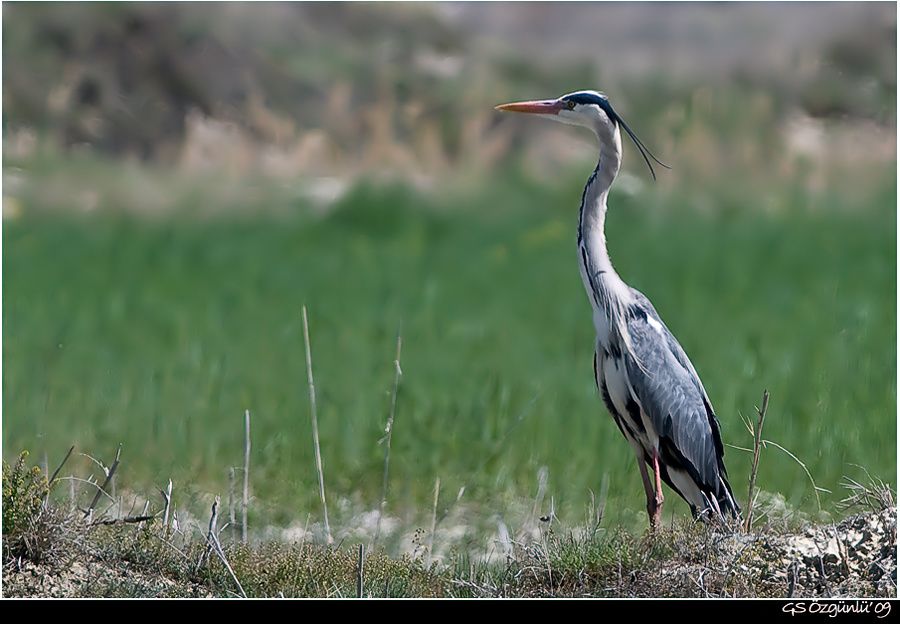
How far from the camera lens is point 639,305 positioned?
5629mm

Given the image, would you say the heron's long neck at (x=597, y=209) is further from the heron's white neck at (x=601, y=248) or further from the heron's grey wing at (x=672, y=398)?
the heron's grey wing at (x=672, y=398)

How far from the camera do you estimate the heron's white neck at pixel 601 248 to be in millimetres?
5273

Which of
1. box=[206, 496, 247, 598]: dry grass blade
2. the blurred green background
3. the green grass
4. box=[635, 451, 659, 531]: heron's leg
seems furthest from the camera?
the blurred green background

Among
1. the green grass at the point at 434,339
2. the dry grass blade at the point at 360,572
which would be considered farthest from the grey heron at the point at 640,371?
the dry grass blade at the point at 360,572

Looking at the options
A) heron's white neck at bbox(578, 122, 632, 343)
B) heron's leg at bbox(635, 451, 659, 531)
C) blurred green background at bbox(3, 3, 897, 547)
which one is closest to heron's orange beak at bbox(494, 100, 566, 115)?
heron's white neck at bbox(578, 122, 632, 343)

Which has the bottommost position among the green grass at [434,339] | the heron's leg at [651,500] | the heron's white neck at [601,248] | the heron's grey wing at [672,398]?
the green grass at [434,339]

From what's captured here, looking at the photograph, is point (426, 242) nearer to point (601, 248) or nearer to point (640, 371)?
point (640, 371)

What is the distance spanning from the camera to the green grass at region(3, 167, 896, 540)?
687cm

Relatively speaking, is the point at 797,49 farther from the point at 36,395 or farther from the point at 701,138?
the point at 36,395

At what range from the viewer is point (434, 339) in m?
8.89

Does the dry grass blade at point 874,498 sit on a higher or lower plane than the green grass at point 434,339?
higher

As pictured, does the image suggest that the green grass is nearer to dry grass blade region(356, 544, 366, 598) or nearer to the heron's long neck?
the heron's long neck

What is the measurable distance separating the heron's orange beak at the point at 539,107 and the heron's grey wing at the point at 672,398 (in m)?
0.81

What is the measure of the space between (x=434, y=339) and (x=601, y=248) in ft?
11.7
